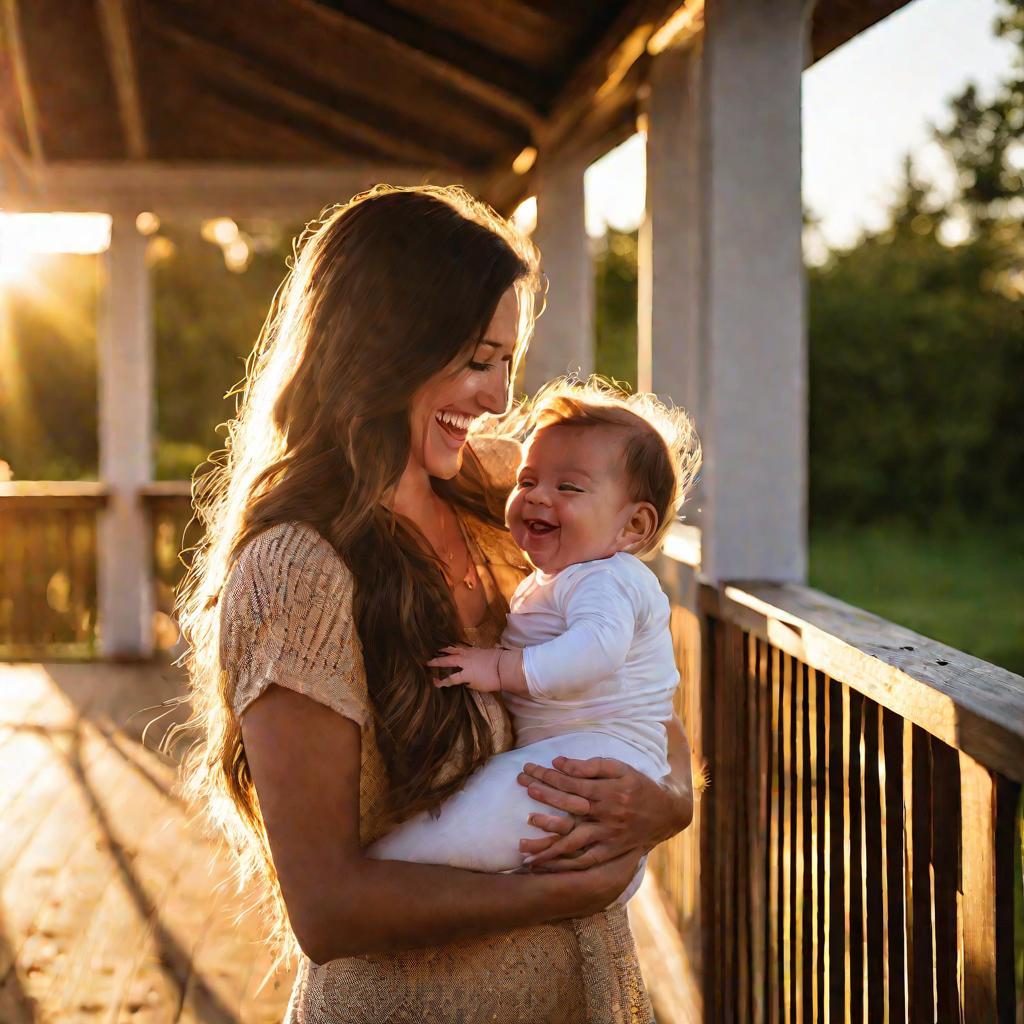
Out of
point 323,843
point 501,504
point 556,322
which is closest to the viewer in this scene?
point 323,843

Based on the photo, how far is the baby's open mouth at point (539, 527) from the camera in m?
1.98

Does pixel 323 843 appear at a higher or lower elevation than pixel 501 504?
lower

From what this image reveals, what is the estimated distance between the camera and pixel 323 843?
139 centimetres

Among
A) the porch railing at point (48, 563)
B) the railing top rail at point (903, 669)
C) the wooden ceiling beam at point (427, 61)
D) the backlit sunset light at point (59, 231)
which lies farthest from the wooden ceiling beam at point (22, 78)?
the railing top rail at point (903, 669)

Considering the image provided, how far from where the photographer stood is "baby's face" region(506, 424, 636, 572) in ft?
6.48

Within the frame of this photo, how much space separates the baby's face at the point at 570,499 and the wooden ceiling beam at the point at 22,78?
4337 mm

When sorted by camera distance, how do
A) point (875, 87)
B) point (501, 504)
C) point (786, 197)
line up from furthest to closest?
point (875, 87) → point (786, 197) → point (501, 504)

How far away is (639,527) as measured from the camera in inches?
81.9

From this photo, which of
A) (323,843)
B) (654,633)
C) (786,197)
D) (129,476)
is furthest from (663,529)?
(129,476)

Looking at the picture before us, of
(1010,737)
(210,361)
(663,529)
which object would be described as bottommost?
(1010,737)

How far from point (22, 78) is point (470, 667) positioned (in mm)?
5411

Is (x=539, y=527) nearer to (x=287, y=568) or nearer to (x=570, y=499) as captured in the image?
(x=570, y=499)

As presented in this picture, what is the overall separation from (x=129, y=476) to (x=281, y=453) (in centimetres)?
653

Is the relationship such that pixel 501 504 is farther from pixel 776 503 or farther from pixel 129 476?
pixel 129 476
